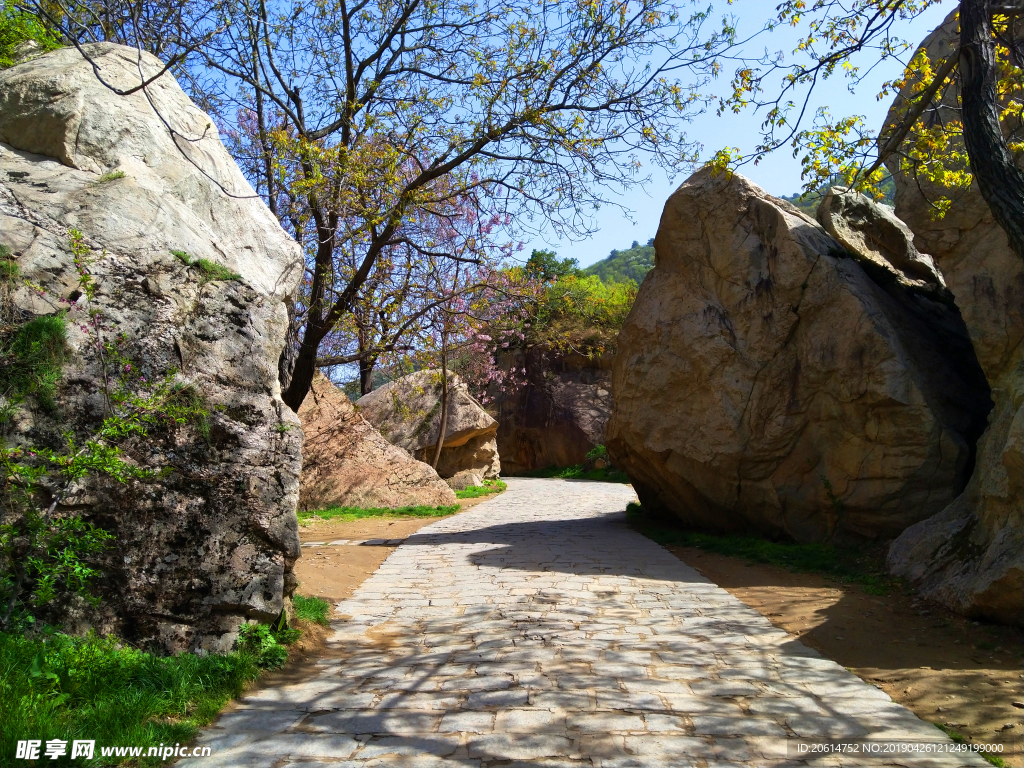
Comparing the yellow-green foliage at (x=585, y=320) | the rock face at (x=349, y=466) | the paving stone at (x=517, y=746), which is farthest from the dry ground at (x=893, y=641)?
the yellow-green foliage at (x=585, y=320)

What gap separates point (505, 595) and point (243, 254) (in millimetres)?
3867

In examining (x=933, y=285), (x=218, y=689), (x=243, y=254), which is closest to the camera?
(x=218, y=689)

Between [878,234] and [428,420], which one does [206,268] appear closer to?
[878,234]

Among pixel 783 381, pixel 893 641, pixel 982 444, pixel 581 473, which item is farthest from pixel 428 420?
pixel 893 641

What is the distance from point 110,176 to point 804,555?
788 centimetres

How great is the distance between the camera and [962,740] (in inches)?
138

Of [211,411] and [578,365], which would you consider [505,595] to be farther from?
[578,365]

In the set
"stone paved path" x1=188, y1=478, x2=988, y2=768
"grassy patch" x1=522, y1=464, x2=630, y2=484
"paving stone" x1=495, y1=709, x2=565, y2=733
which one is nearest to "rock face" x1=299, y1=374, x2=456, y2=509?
"stone paved path" x1=188, y1=478, x2=988, y2=768

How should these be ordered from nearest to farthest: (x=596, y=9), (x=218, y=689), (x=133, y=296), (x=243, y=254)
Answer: (x=218, y=689) < (x=133, y=296) < (x=243, y=254) < (x=596, y=9)

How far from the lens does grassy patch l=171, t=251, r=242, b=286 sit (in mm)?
4953

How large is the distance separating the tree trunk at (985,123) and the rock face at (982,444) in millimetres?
1524

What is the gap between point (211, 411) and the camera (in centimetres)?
461

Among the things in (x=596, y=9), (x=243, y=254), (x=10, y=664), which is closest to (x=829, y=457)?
(x=596, y=9)

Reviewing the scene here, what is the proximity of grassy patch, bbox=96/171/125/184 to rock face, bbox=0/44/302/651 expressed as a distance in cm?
2
